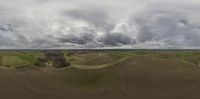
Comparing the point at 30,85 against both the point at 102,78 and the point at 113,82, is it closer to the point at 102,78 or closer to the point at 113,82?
the point at 102,78

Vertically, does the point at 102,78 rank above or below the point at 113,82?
above

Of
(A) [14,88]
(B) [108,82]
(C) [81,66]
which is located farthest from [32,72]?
(B) [108,82]

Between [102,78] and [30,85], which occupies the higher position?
[102,78]

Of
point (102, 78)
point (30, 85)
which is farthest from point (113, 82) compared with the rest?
point (30, 85)

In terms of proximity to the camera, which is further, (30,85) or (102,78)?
(102,78)

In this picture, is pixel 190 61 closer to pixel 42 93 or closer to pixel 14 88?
pixel 42 93
